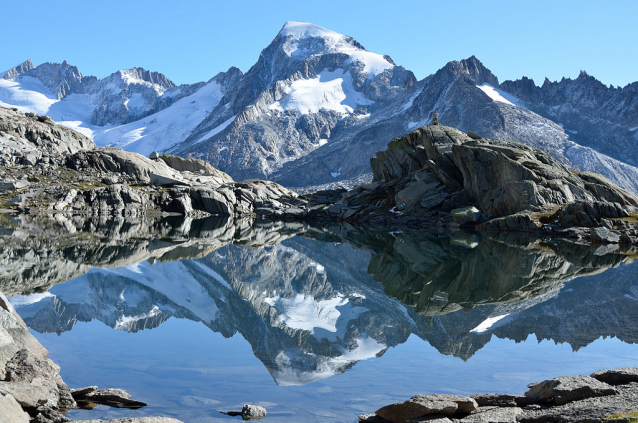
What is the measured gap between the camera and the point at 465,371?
15.9m

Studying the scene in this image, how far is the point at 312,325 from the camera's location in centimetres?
2220

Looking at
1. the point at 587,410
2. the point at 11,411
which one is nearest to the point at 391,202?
the point at 587,410

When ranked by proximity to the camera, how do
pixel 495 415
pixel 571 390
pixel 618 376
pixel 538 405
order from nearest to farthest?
pixel 495 415, pixel 571 390, pixel 538 405, pixel 618 376

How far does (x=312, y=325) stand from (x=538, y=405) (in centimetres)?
1177

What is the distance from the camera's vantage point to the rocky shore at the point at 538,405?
400 inches

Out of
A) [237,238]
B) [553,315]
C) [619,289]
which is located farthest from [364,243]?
[553,315]

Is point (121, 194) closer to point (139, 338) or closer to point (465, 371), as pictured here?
point (139, 338)

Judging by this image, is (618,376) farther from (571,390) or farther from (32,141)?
(32,141)

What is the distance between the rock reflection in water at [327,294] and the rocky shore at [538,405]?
4.67m

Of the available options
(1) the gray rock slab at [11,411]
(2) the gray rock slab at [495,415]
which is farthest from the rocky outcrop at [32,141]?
(2) the gray rock slab at [495,415]

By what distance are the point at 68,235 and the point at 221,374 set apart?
167ft

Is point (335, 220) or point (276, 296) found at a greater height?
point (335, 220)

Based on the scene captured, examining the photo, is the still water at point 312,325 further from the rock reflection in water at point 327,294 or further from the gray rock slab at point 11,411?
the gray rock slab at point 11,411

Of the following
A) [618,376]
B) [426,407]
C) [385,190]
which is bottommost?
[426,407]
